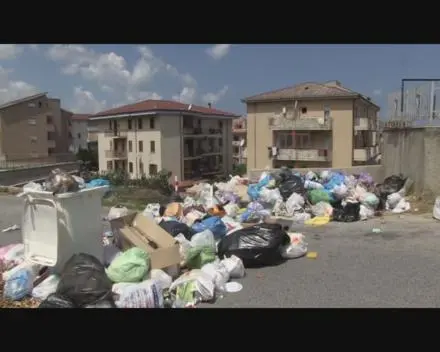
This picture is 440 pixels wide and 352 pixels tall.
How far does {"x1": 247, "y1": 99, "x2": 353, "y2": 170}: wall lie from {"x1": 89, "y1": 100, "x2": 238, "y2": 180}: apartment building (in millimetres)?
6748

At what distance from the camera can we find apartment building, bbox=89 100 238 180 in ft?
105

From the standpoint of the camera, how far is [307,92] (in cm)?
2664

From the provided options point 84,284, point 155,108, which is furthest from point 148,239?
point 155,108

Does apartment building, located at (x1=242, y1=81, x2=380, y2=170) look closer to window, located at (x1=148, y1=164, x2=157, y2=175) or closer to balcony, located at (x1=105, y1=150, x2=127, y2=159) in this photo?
window, located at (x1=148, y1=164, x2=157, y2=175)

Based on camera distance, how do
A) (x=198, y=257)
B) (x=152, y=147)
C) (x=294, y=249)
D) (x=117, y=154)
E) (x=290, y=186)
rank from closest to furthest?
(x=198, y=257) < (x=294, y=249) < (x=290, y=186) < (x=152, y=147) < (x=117, y=154)

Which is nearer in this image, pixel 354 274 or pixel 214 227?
pixel 354 274

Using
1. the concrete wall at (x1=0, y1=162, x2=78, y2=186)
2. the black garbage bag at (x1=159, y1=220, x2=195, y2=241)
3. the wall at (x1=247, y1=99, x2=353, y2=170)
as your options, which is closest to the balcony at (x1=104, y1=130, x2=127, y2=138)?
the concrete wall at (x1=0, y1=162, x2=78, y2=186)

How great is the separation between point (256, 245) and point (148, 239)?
117cm

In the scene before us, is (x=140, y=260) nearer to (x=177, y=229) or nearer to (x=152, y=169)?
(x=177, y=229)
